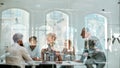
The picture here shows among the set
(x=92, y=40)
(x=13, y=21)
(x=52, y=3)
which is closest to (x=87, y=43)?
(x=92, y=40)

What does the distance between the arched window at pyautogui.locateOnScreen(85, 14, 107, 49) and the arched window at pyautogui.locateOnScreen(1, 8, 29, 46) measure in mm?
1381

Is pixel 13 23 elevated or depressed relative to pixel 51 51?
elevated

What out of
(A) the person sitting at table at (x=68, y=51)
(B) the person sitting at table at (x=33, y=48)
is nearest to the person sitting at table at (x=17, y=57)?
(B) the person sitting at table at (x=33, y=48)

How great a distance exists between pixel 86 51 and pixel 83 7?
3.27ft

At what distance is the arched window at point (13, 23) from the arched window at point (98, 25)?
1381mm

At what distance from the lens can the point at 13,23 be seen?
6316mm

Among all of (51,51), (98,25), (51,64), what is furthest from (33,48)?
(98,25)

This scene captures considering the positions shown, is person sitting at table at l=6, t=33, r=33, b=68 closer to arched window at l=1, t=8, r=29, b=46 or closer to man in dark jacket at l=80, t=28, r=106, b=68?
arched window at l=1, t=8, r=29, b=46

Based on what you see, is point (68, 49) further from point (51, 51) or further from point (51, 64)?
point (51, 64)

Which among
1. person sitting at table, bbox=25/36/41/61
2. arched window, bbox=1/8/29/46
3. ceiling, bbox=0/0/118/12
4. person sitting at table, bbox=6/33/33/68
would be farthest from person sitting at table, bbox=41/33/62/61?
person sitting at table, bbox=6/33/33/68

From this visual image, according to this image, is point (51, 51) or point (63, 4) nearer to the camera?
point (51, 51)

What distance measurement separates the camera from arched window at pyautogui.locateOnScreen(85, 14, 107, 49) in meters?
6.50

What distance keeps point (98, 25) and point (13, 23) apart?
74.7 inches

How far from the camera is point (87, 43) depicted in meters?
6.46
